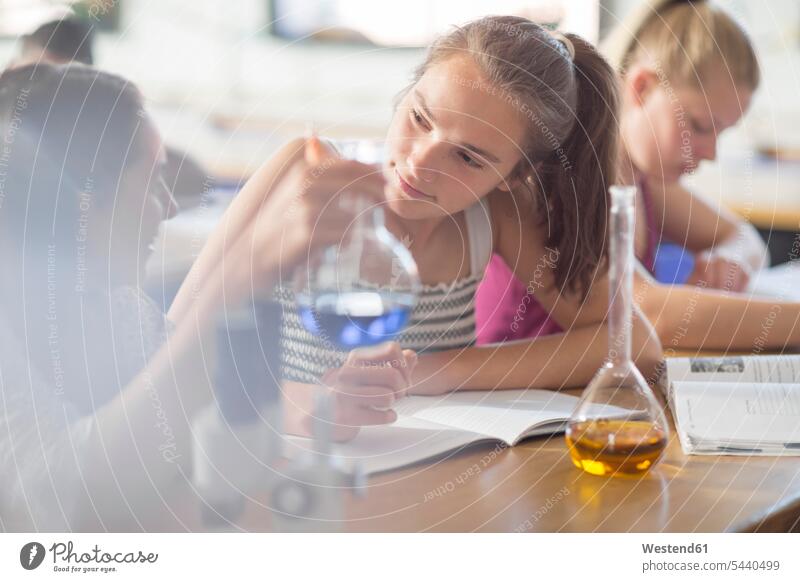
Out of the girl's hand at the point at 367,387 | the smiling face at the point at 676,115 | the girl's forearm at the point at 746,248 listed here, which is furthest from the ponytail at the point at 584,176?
the girl's forearm at the point at 746,248

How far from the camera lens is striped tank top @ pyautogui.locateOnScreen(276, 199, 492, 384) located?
726mm

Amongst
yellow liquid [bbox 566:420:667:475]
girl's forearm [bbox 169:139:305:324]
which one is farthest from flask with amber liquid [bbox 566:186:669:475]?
girl's forearm [bbox 169:139:305:324]

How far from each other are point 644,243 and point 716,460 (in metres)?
0.64

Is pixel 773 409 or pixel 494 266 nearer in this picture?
pixel 773 409

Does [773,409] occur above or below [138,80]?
below

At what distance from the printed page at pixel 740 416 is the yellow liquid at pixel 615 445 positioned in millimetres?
49

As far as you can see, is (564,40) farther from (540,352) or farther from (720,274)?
(720,274)

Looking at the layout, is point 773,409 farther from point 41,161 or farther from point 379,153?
point 41,161

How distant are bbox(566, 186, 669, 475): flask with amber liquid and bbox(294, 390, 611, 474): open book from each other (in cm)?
6

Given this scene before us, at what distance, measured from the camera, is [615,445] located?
58cm

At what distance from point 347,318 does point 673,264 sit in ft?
2.39

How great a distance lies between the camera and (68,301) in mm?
650

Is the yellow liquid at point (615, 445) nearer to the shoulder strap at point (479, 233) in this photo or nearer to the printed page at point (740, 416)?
the printed page at point (740, 416)

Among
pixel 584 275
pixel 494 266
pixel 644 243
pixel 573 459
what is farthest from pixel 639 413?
pixel 644 243
